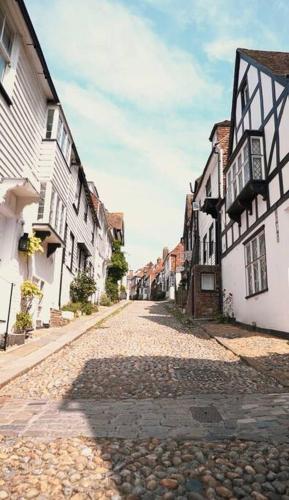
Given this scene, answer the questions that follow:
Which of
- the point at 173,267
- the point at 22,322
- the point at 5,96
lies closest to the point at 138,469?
the point at 22,322

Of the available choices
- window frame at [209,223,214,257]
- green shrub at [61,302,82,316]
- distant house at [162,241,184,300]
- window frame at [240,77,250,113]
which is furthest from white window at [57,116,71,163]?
distant house at [162,241,184,300]

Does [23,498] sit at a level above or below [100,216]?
below

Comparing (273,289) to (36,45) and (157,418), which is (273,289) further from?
(36,45)

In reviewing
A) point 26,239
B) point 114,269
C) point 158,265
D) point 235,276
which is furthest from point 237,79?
point 158,265

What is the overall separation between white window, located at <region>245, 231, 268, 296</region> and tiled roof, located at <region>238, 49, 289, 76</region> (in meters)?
5.74

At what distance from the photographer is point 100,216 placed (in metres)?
28.3

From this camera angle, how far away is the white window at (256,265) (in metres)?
11.8

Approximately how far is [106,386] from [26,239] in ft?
18.7

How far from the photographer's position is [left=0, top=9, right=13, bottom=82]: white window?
8.39 metres

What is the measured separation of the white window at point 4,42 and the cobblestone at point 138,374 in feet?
23.4

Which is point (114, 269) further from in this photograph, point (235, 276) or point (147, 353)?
point (147, 353)

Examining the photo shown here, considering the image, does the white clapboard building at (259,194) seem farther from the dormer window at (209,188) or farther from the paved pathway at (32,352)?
the paved pathway at (32,352)

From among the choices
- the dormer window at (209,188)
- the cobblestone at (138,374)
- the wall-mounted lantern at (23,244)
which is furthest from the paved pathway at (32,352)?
the dormer window at (209,188)

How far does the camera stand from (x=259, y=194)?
11.7 metres
